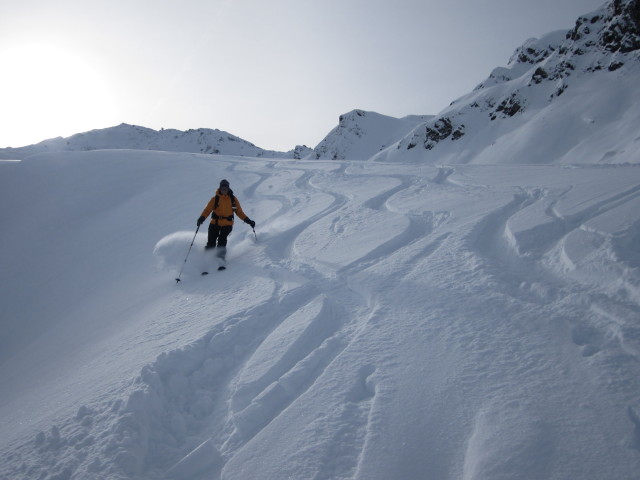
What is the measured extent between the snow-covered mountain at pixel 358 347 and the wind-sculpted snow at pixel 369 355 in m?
0.02

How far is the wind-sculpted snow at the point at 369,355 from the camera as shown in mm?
2016

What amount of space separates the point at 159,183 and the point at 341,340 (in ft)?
46.0

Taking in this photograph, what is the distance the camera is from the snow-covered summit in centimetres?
2103

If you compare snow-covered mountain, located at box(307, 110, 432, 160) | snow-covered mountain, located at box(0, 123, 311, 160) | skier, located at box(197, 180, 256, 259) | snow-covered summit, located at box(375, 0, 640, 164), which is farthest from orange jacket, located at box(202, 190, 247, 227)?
snow-covered mountain, located at box(0, 123, 311, 160)

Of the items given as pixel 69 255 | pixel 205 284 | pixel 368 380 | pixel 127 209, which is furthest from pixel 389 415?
pixel 127 209

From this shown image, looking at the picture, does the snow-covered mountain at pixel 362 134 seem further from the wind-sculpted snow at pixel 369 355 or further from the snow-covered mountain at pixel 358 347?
the wind-sculpted snow at pixel 369 355

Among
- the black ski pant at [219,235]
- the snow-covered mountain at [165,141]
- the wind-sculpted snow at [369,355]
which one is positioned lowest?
the wind-sculpted snow at [369,355]

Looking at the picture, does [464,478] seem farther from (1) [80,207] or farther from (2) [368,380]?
(1) [80,207]

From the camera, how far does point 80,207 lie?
488 inches

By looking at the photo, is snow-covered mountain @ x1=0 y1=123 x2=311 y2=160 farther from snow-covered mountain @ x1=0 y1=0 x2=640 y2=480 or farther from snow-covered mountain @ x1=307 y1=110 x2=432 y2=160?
snow-covered mountain @ x1=0 y1=0 x2=640 y2=480

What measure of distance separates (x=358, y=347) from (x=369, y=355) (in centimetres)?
15

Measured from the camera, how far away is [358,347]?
2.95m

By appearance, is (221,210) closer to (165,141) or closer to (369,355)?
(369,355)

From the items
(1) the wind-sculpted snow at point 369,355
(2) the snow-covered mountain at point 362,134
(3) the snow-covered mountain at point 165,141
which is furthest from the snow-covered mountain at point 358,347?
(3) the snow-covered mountain at point 165,141
